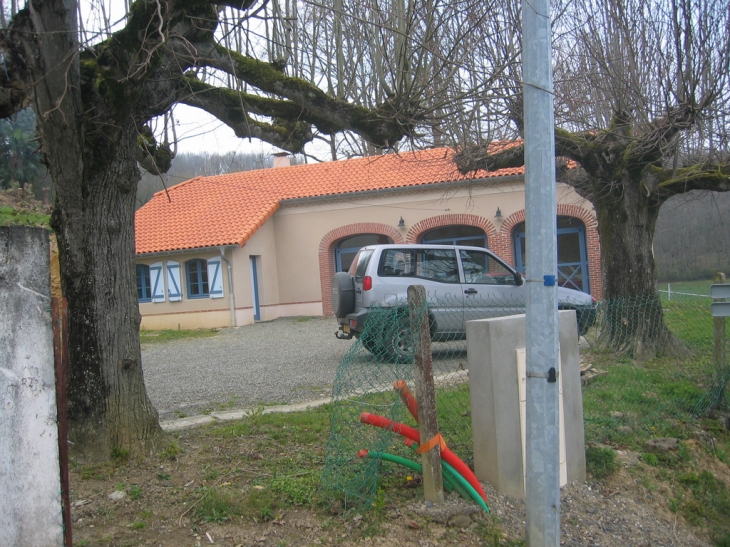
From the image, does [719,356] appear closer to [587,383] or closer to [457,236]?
[587,383]

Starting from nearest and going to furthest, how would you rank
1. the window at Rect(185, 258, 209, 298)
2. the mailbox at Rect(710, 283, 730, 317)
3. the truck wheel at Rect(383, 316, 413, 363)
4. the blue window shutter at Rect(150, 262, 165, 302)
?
the truck wheel at Rect(383, 316, 413, 363) < the mailbox at Rect(710, 283, 730, 317) < the window at Rect(185, 258, 209, 298) < the blue window shutter at Rect(150, 262, 165, 302)

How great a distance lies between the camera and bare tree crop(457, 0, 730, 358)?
781cm

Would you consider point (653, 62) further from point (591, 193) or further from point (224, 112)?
point (224, 112)

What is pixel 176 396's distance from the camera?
344 inches

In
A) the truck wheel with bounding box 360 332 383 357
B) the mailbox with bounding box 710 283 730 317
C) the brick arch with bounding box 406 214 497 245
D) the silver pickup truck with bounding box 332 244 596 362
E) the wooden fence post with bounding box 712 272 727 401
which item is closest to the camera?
the truck wheel with bounding box 360 332 383 357

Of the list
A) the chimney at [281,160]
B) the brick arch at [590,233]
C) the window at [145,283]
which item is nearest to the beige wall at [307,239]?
the brick arch at [590,233]

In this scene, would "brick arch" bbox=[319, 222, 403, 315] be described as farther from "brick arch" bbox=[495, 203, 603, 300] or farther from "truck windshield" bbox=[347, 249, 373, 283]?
"truck windshield" bbox=[347, 249, 373, 283]

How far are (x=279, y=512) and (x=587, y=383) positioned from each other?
4.93m

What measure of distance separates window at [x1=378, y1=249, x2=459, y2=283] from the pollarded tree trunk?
6.35m

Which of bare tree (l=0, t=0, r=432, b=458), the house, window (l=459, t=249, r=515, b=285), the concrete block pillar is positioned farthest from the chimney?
the concrete block pillar

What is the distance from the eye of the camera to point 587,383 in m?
7.83

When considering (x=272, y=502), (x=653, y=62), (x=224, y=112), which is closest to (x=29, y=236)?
(x=272, y=502)

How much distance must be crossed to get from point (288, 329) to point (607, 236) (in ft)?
34.2

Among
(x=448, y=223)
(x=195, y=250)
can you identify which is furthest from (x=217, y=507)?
(x=448, y=223)
